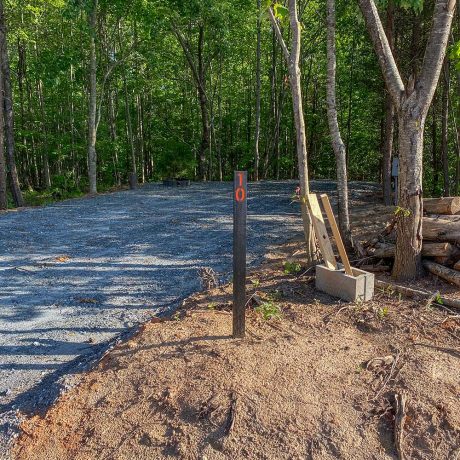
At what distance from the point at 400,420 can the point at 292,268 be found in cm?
284

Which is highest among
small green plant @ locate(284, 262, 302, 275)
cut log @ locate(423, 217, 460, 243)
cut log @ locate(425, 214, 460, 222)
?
cut log @ locate(425, 214, 460, 222)

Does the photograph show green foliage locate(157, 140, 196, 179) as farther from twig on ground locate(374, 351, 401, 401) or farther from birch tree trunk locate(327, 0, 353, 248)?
twig on ground locate(374, 351, 401, 401)

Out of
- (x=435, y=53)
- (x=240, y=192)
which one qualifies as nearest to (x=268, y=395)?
(x=240, y=192)

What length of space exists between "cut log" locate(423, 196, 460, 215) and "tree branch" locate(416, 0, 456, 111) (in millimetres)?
1228

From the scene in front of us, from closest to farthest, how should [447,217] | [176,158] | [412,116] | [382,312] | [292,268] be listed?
[382,312]
[412,116]
[447,217]
[292,268]
[176,158]

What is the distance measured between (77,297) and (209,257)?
209cm

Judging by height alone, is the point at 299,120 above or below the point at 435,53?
below

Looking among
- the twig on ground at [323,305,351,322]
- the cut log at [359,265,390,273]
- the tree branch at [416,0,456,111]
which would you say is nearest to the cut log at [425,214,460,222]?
the cut log at [359,265,390,273]

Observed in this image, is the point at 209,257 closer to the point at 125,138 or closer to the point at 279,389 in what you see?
the point at 279,389

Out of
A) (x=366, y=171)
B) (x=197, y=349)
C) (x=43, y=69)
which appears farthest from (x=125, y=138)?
(x=197, y=349)

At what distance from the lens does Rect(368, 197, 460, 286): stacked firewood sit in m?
4.53

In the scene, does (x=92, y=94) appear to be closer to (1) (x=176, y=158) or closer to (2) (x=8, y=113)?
(2) (x=8, y=113)

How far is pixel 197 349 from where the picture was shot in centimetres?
333

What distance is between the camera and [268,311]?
3982mm
